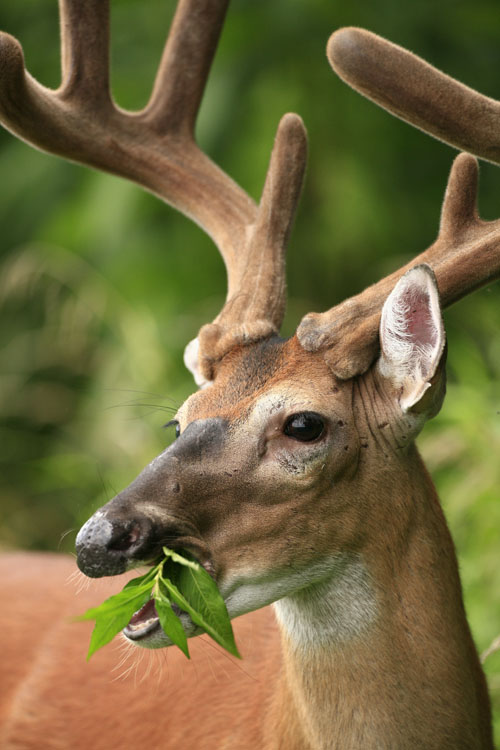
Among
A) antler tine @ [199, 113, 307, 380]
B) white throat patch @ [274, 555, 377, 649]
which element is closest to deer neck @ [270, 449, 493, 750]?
white throat patch @ [274, 555, 377, 649]

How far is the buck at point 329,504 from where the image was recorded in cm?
268

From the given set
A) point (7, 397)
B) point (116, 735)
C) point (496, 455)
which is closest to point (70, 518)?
point (7, 397)

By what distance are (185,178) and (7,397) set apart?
382 cm

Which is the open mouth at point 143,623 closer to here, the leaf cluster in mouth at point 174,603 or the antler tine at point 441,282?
the leaf cluster in mouth at point 174,603

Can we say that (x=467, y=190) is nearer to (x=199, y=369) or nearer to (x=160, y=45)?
(x=199, y=369)

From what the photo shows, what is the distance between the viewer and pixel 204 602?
258 centimetres

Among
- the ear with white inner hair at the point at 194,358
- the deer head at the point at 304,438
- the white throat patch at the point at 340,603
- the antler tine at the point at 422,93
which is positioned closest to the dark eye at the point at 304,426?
the deer head at the point at 304,438

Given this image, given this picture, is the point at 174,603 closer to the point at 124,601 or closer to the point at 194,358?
the point at 124,601

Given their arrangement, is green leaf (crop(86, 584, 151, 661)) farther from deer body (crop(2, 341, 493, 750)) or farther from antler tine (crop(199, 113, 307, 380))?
antler tine (crop(199, 113, 307, 380))

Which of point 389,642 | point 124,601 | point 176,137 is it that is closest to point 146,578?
point 124,601

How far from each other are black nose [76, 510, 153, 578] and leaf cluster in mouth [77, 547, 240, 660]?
9cm

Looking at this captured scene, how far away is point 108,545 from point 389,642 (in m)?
0.81

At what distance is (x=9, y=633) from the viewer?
157 inches

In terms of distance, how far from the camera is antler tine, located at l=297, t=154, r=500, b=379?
2.88 m
